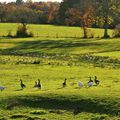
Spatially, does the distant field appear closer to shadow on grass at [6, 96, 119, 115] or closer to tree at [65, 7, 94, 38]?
tree at [65, 7, 94, 38]

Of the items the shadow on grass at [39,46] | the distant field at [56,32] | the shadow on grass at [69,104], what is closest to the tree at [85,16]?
the distant field at [56,32]

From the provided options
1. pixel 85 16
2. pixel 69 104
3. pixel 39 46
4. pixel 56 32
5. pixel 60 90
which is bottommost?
pixel 69 104

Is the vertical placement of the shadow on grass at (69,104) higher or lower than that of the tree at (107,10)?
lower

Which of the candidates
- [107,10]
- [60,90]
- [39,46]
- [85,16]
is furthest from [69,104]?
[85,16]

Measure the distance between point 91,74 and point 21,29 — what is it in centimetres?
6600

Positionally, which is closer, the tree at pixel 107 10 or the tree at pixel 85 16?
the tree at pixel 107 10

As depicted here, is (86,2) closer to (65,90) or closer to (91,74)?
(91,74)

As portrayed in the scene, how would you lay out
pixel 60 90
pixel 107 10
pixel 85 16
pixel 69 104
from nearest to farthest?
1. pixel 69 104
2. pixel 60 90
3. pixel 107 10
4. pixel 85 16

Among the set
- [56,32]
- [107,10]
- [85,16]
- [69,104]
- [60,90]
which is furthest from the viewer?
[56,32]

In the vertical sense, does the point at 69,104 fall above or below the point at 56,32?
below

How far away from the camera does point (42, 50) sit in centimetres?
8356

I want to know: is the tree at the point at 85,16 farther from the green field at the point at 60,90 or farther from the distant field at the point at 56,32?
the green field at the point at 60,90

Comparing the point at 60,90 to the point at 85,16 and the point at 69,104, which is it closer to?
the point at 69,104

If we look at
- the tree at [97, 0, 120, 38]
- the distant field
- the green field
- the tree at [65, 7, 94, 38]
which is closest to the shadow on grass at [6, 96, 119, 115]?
the green field
